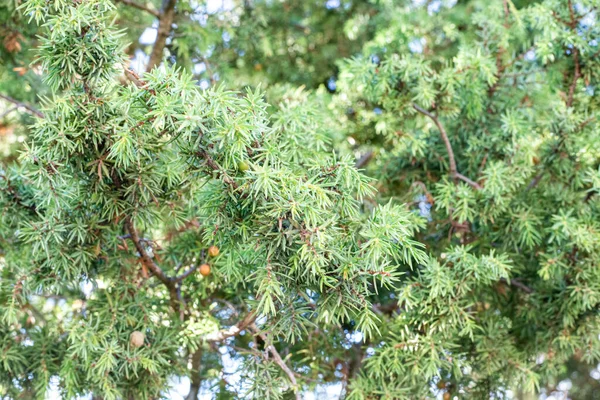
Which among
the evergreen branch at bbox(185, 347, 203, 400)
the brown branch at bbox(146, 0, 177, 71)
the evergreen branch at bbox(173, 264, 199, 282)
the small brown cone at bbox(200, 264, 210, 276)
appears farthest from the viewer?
the brown branch at bbox(146, 0, 177, 71)

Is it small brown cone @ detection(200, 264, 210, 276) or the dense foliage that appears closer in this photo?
the dense foliage

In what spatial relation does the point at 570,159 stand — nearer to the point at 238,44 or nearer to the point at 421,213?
the point at 421,213

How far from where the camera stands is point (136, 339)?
2.11m

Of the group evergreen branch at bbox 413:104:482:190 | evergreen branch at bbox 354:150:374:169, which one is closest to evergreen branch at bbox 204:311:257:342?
evergreen branch at bbox 413:104:482:190

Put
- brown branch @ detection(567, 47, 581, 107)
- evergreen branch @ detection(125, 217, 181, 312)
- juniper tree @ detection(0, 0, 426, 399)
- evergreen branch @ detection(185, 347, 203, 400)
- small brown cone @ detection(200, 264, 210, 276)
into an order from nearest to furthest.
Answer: juniper tree @ detection(0, 0, 426, 399) < evergreen branch @ detection(125, 217, 181, 312) < small brown cone @ detection(200, 264, 210, 276) < brown branch @ detection(567, 47, 581, 107) < evergreen branch @ detection(185, 347, 203, 400)

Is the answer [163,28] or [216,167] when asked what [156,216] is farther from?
[163,28]

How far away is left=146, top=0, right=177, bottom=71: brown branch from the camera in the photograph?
301cm

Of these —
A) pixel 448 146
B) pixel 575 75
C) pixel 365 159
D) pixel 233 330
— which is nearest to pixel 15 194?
pixel 233 330

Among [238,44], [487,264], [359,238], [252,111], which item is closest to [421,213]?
[487,264]

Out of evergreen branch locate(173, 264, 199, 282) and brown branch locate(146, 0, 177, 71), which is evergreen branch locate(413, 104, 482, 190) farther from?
brown branch locate(146, 0, 177, 71)

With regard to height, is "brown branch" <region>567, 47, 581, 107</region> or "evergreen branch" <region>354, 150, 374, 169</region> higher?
"brown branch" <region>567, 47, 581, 107</region>

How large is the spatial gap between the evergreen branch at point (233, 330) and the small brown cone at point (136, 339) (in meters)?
0.26

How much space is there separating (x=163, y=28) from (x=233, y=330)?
1.42 m

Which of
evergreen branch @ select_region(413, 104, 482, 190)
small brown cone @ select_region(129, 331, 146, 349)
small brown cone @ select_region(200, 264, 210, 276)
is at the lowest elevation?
small brown cone @ select_region(129, 331, 146, 349)
